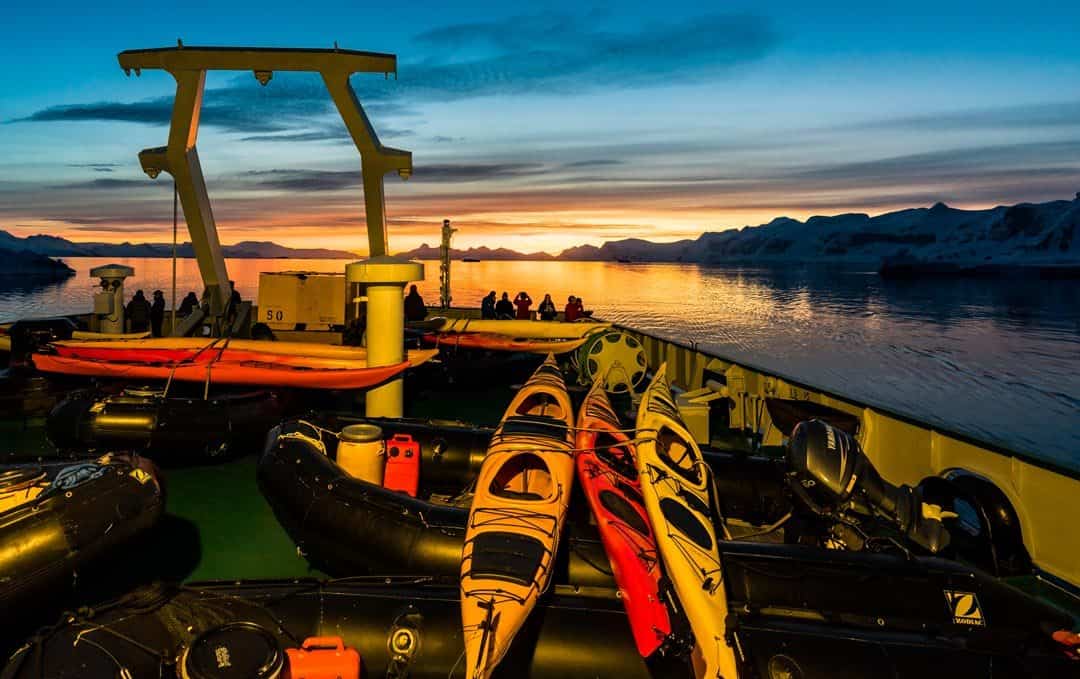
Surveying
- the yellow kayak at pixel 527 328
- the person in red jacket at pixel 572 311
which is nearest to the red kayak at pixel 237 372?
the yellow kayak at pixel 527 328

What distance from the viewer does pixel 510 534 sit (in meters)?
4.89

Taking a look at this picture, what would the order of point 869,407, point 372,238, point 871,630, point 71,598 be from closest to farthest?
point 871,630 < point 71,598 < point 869,407 < point 372,238

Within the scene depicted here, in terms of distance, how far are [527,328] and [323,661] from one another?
10726mm

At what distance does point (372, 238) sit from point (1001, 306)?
80.1m

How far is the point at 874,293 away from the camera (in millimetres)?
99375

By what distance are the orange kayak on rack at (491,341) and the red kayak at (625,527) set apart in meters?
6.17

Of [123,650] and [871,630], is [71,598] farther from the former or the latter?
[871,630]

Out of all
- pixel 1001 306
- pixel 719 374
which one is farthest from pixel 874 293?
pixel 719 374

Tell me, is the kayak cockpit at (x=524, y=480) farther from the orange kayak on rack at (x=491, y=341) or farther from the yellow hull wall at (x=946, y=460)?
the orange kayak on rack at (x=491, y=341)

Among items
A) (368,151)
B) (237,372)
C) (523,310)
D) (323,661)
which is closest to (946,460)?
(323,661)

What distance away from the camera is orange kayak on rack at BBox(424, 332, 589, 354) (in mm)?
13898

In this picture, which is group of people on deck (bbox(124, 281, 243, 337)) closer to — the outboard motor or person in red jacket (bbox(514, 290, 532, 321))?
person in red jacket (bbox(514, 290, 532, 321))

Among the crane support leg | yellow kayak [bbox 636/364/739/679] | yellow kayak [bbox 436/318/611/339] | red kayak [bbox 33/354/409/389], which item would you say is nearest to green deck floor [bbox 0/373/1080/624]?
red kayak [bbox 33/354/409/389]

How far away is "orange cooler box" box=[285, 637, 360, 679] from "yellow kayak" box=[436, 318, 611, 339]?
34.0 feet
